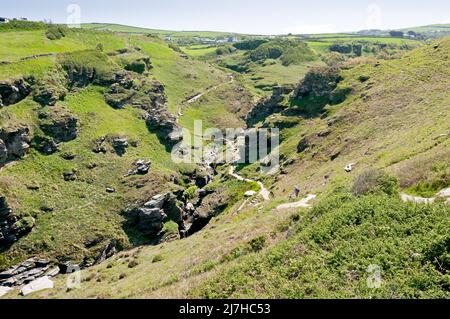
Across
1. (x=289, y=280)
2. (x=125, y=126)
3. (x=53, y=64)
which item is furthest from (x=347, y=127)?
(x=53, y=64)

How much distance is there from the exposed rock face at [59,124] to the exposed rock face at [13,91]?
22.8ft

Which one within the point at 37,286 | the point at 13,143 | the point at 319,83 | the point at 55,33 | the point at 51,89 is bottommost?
the point at 37,286

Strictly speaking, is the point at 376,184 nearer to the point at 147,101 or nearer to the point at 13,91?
the point at 13,91

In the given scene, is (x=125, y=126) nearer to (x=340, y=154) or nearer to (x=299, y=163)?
(x=299, y=163)

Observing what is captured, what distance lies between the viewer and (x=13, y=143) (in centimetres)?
7638

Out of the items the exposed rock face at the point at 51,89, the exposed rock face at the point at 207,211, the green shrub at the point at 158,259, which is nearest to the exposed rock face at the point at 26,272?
the green shrub at the point at 158,259

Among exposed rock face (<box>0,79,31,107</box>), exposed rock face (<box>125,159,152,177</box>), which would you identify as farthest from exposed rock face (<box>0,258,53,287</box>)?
exposed rock face (<box>0,79,31,107</box>)

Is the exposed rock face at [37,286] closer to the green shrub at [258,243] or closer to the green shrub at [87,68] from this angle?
the green shrub at [258,243]

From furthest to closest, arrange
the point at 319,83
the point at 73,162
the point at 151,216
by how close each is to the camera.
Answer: the point at 319,83, the point at 73,162, the point at 151,216

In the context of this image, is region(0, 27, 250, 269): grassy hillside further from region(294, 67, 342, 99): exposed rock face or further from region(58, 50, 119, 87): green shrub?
region(294, 67, 342, 99): exposed rock face

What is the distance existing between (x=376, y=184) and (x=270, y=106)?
98405 millimetres

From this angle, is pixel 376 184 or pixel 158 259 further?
pixel 158 259

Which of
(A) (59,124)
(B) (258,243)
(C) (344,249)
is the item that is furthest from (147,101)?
(C) (344,249)
